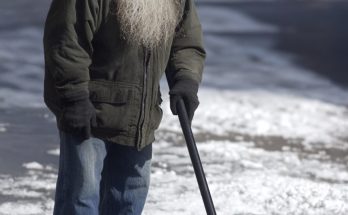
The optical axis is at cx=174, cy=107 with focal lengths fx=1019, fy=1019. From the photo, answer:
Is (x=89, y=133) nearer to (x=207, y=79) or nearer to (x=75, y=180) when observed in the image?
(x=75, y=180)

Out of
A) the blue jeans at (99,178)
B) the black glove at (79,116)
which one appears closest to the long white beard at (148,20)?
the black glove at (79,116)

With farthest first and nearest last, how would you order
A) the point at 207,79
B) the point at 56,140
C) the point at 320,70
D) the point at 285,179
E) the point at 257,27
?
the point at 257,27
the point at 320,70
the point at 207,79
the point at 56,140
the point at 285,179

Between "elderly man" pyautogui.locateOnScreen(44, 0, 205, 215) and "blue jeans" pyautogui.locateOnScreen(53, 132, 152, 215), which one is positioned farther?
"blue jeans" pyautogui.locateOnScreen(53, 132, 152, 215)

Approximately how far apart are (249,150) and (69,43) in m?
4.23

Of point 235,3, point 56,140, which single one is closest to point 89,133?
point 56,140

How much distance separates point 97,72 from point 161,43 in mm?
308

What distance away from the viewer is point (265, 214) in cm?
634

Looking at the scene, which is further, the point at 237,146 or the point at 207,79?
the point at 207,79

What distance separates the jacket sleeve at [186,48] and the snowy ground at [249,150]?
1.92 metres

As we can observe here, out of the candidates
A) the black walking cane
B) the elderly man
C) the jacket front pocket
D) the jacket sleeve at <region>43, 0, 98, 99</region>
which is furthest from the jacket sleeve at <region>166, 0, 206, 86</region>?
the jacket sleeve at <region>43, 0, 98, 99</region>

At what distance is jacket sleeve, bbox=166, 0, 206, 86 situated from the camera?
444 centimetres

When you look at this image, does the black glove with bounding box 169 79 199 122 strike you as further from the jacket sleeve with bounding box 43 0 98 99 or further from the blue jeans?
the jacket sleeve with bounding box 43 0 98 99

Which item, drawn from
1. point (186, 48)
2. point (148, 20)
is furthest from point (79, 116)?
point (186, 48)

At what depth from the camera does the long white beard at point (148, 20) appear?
4137 mm
